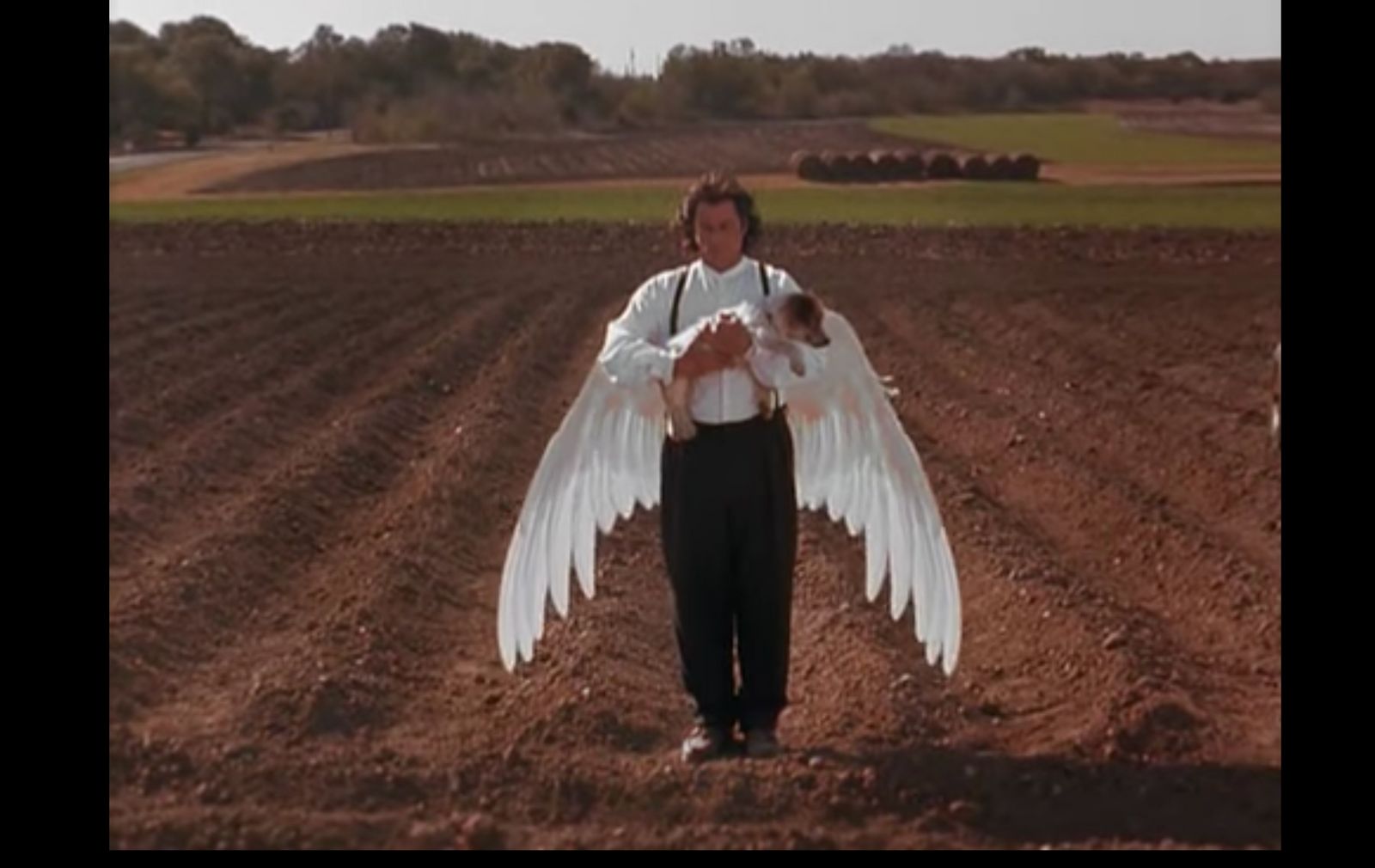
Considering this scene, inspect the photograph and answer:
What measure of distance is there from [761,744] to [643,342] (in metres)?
0.97

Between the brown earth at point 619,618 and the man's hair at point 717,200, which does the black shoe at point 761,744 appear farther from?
the man's hair at point 717,200

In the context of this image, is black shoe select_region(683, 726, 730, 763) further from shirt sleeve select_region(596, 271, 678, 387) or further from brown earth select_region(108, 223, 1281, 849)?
shirt sleeve select_region(596, 271, 678, 387)

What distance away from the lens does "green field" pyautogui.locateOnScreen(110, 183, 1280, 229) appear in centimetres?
1557

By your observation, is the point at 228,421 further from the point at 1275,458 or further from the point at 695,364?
the point at 695,364

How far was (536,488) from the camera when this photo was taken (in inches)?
172

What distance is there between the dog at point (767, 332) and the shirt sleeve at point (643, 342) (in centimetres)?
4

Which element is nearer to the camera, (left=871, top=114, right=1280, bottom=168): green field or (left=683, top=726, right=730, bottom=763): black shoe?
(left=683, top=726, right=730, bottom=763): black shoe

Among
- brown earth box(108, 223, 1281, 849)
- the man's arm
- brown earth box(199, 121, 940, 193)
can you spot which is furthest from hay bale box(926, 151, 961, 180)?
the man's arm

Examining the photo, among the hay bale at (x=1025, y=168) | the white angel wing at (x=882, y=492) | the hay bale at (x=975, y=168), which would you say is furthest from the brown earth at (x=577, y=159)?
the white angel wing at (x=882, y=492)

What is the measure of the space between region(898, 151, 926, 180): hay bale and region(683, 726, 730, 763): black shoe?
10.5m

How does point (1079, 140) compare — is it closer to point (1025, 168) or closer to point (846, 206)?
point (1025, 168)

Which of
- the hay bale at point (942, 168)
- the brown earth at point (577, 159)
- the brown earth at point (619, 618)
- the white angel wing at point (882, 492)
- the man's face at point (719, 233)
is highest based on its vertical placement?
the hay bale at point (942, 168)

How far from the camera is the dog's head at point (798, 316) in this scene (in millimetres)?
3912
